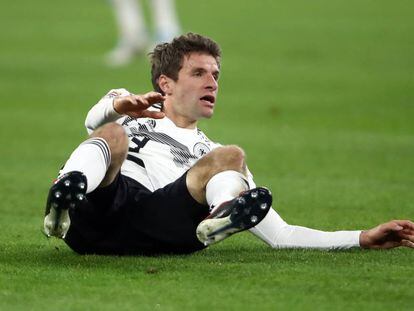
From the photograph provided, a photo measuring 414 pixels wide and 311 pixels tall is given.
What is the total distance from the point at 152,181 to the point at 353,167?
6.13 metres

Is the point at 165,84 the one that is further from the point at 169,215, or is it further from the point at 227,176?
the point at 227,176

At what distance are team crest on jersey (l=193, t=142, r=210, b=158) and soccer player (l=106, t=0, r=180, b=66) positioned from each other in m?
16.4

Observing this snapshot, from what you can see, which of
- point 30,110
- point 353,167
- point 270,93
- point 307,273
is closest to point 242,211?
point 307,273

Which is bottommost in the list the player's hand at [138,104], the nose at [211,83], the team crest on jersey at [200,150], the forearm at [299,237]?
the forearm at [299,237]

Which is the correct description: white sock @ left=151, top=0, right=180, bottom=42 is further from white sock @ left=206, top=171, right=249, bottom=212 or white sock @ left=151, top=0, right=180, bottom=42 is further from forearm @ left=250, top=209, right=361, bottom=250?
white sock @ left=206, top=171, right=249, bottom=212

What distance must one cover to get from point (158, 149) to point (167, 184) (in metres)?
0.30

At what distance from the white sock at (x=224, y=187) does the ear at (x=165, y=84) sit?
3.58 feet

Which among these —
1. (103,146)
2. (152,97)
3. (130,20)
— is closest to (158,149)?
(103,146)

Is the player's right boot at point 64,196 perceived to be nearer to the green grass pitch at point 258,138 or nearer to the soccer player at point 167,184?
the soccer player at point 167,184

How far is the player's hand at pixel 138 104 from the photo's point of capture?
7.26m

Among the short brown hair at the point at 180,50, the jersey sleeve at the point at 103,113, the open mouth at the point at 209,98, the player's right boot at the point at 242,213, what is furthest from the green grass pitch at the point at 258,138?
the short brown hair at the point at 180,50

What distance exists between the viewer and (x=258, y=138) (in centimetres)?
1653

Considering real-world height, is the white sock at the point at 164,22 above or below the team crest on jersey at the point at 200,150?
above

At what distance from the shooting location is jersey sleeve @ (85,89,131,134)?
7598 millimetres
